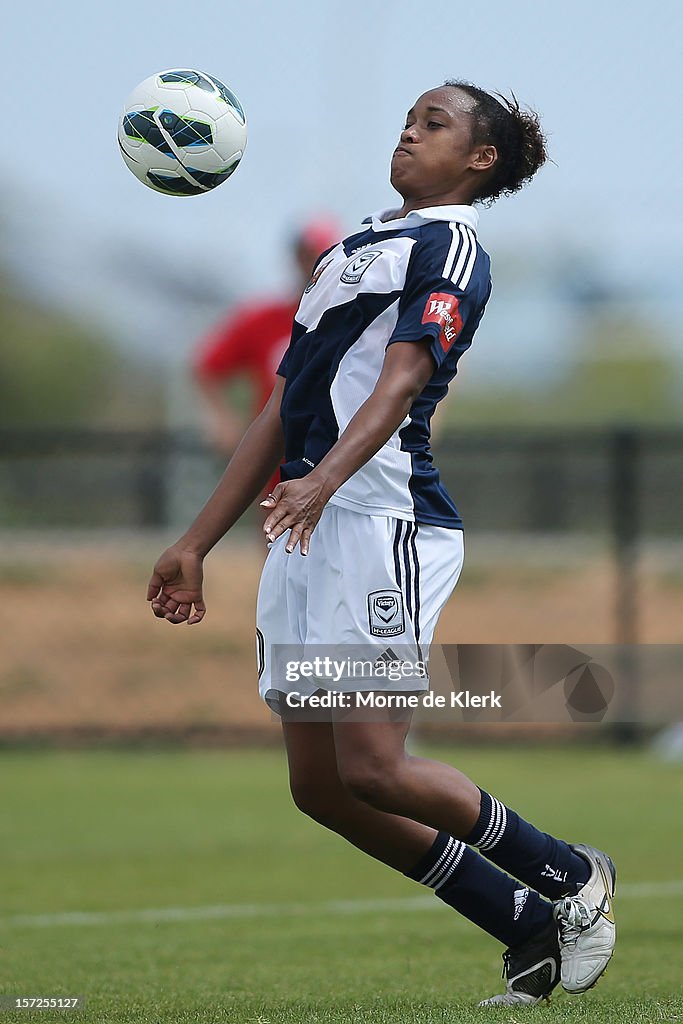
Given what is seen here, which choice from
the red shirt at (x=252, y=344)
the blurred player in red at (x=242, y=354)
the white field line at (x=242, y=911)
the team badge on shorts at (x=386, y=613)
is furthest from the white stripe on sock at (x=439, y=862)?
the red shirt at (x=252, y=344)

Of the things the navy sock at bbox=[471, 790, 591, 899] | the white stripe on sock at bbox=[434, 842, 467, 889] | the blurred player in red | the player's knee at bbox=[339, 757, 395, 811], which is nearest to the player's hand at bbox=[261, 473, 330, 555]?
the player's knee at bbox=[339, 757, 395, 811]

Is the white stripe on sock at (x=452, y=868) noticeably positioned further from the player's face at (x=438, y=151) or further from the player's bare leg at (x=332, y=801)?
the player's face at (x=438, y=151)

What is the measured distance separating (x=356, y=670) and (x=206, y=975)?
132 cm

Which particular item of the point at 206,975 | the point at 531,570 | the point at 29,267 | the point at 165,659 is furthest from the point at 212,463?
the point at 29,267

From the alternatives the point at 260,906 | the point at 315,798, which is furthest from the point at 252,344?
the point at 315,798

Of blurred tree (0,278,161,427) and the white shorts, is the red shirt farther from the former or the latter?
blurred tree (0,278,161,427)

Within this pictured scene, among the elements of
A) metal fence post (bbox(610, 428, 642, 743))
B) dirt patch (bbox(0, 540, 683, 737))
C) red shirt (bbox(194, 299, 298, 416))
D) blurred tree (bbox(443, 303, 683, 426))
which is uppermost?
red shirt (bbox(194, 299, 298, 416))

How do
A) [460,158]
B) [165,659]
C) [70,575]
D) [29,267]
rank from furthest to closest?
[29,267]
[70,575]
[165,659]
[460,158]

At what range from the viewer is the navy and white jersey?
4012 millimetres

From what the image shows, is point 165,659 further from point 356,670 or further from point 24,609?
point 356,670

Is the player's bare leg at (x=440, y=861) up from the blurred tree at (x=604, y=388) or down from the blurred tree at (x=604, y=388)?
up

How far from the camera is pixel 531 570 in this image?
15.7 m

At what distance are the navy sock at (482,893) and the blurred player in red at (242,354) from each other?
12.8 feet

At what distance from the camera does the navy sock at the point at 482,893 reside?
4.12 metres
